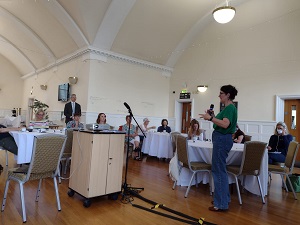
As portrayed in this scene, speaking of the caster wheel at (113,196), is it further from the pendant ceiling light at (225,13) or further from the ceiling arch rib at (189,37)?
the ceiling arch rib at (189,37)

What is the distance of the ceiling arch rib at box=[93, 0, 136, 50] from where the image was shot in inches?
261

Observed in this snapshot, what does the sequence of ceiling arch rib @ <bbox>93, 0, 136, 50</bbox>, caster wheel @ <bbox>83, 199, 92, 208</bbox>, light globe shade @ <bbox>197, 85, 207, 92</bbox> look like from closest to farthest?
caster wheel @ <bbox>83, 199, 92, 208</bbox>
ceiling arch rib @ <bbox>93, 0, 136, 50</bbox>
light globe shade @ <bbox>197, 85, 207, 92</bbox>

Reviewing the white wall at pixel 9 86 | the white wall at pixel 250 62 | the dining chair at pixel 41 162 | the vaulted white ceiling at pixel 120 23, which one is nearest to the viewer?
the dining chair at pixel 41 162

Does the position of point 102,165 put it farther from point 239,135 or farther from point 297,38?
point 297,38

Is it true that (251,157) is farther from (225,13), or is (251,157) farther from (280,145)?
(225,13)

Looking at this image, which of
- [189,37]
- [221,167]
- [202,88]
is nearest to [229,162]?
[221,167]

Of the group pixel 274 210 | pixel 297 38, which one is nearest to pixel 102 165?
pixel 274 210

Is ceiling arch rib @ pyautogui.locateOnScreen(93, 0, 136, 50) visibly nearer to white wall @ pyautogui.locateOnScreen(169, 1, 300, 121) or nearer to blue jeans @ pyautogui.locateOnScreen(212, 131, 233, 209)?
white wall @ pyautogui.locateOnScreen(169, 1, 300, 121)

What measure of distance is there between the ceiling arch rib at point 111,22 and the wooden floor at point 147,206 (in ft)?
16.9

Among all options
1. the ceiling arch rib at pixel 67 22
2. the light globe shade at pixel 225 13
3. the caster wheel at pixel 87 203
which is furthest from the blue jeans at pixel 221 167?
the ceiling arch rib at pixel 67 22

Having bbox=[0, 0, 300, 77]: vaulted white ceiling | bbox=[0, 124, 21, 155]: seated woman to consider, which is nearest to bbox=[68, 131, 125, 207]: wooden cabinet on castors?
bbox=[0, 124, 21, 155]: seated woman

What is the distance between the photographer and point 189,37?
28.4ft

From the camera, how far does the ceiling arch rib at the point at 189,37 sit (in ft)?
26.0

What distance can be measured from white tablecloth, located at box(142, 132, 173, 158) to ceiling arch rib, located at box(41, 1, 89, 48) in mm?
4004
